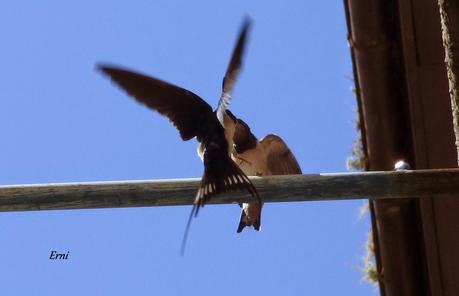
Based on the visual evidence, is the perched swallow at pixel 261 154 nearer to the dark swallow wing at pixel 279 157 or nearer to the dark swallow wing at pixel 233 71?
the dark swallow wing at pixel 279 157

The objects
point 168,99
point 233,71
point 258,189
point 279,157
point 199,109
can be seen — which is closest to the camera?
point 258,189

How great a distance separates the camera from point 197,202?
3.75 metres

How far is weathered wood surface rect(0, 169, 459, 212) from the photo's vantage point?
377cm

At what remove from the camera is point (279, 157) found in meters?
5.53

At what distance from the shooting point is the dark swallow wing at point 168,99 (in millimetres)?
4531

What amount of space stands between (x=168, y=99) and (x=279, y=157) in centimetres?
97

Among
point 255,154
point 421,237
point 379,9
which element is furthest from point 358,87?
point 255,154

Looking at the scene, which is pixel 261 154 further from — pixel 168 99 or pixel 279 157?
pixel 168 99

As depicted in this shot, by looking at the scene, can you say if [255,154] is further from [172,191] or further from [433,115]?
[172,191]

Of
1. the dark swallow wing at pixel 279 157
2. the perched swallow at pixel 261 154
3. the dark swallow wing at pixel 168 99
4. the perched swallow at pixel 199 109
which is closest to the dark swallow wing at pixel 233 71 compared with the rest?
the perched swallow at pixel 199 109

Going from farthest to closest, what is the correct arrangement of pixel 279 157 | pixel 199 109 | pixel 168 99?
pixel 279 157 < pixel 199 109 < pixel 168 99

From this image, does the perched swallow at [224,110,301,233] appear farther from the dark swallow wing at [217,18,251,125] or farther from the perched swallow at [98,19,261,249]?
the dark swallow wing at [217,18,251,125]

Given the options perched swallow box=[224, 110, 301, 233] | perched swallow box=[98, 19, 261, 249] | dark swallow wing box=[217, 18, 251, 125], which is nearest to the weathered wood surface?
perched swallow box=[98, 19, 261, 249]

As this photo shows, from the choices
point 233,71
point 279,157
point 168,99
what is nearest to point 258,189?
point 233,71
